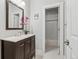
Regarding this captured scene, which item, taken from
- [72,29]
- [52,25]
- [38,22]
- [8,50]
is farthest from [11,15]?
[52,25]

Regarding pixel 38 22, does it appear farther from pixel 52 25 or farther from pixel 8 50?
pixel 8 50

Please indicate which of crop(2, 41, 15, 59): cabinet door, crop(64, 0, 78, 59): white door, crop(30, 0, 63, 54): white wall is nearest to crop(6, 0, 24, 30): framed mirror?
crop(2, 41, 15, 59): cabinet door

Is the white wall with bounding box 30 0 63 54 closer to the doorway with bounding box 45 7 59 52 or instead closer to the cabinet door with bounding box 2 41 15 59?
the doorway with bounding box 45 7 59 52

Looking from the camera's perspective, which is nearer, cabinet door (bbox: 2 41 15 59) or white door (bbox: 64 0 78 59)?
white door (bbox: 64 0 78 59)

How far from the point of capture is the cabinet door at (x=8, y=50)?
2.03m

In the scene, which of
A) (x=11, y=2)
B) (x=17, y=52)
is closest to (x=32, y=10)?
(x=11, y=2)

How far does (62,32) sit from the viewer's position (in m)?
3.67

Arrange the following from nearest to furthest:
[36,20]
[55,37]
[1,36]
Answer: [1,36], [36,20], [55,37]

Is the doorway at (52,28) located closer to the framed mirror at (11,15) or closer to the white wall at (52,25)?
the white wall at (52,25)

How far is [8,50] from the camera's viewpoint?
2098 mm

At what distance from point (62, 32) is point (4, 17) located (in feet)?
7.14

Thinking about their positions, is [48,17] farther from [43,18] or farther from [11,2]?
[11,2]

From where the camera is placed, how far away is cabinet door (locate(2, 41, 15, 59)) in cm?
203

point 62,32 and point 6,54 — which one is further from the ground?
point 62,32
